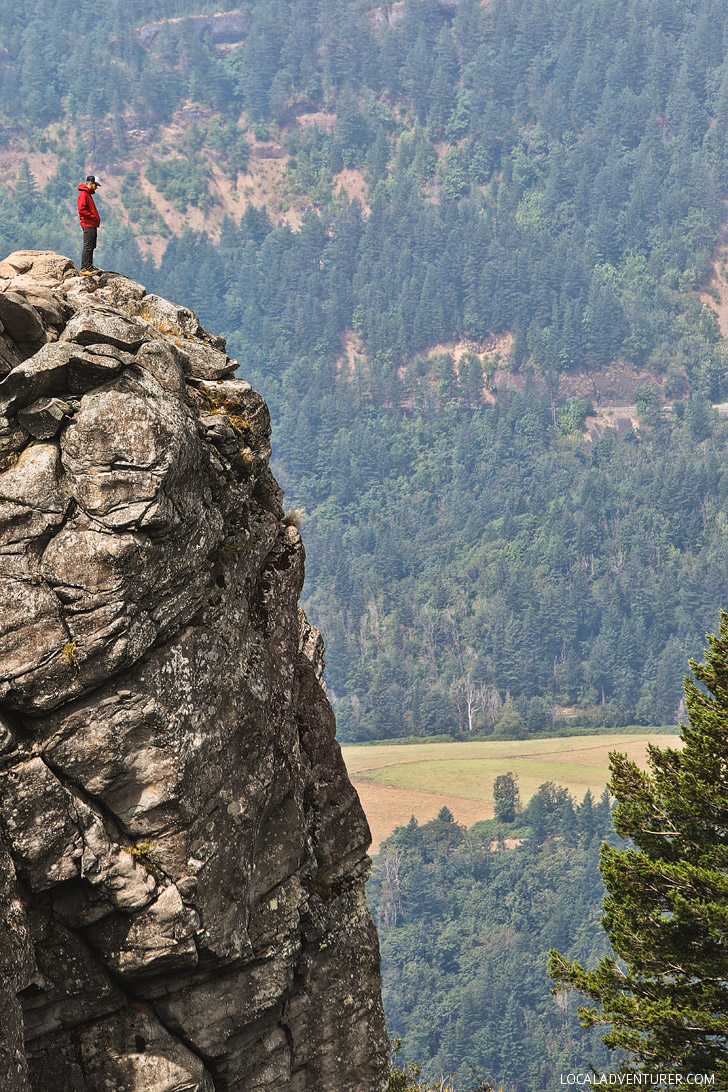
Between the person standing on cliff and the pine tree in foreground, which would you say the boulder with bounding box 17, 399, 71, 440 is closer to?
the person standing on cliff

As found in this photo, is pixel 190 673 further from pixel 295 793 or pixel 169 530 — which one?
pixel 295 793

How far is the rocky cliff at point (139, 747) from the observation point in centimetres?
1803

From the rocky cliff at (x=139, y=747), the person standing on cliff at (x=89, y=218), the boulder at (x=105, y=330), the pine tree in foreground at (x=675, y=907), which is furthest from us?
the person standing on cliff at (x=89, y=218)

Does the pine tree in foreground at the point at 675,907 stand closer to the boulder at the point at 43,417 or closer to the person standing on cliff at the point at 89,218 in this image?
the boulder at the point at 43,417

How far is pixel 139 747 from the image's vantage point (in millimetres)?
18656

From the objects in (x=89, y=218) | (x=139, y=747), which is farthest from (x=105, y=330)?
(x=89, y=218)

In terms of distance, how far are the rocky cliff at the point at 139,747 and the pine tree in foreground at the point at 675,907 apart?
5.13m

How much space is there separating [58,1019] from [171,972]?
163 centimetres

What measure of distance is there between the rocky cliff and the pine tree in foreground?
16.8 ft

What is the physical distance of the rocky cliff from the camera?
18031mm

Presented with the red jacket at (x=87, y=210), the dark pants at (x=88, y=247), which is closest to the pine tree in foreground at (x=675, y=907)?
the dark pants at (x=88, y=247)

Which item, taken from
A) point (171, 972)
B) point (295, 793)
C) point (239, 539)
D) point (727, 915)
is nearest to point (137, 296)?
point (239, 539)

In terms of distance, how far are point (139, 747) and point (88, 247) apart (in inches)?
441

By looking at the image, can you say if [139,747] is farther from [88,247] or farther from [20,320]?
[88,247]
